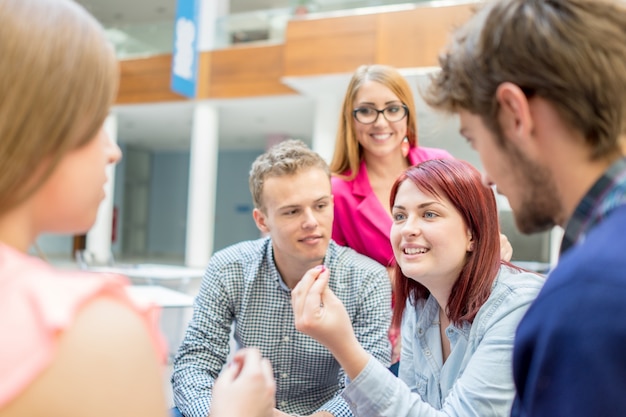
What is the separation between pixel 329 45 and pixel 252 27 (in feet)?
7.62

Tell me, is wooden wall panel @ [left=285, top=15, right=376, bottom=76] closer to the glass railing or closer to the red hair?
the glass railing

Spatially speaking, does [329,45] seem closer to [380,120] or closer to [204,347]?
[380,120]

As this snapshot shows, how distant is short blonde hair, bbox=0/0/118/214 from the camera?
1.94ft

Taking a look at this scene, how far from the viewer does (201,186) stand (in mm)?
11109

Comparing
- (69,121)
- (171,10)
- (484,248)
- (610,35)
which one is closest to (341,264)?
(484,248)

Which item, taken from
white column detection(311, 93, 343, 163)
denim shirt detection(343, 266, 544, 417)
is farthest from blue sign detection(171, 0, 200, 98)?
denim shirt detection(343, 266, 544, 417)

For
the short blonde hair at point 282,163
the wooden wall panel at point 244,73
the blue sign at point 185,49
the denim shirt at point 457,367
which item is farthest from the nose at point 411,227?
the blue sign at point 185,49

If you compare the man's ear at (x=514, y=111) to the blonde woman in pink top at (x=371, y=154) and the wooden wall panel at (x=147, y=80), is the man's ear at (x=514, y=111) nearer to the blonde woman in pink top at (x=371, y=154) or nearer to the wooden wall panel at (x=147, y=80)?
the blonde woman in pink top at (x=371, y=154)

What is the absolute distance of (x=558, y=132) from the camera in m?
0.78

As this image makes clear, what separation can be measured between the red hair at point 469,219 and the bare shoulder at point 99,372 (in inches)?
36.4

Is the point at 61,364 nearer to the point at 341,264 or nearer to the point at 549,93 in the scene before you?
the point at 549,93

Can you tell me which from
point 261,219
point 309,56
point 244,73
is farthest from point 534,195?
point 244,73

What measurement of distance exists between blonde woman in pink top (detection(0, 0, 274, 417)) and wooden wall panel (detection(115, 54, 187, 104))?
427 inches

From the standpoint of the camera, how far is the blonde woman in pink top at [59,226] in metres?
0.50
